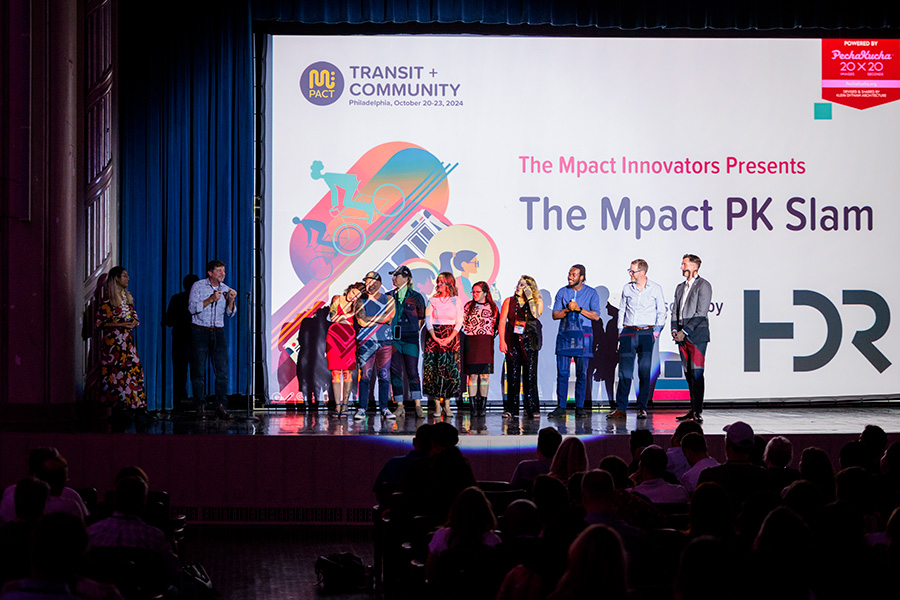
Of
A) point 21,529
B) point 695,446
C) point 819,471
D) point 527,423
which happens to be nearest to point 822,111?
point 527,423

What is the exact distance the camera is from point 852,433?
6.72 metres

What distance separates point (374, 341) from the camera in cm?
800

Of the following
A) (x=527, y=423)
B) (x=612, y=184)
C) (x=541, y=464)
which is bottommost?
(x=527, y=423)

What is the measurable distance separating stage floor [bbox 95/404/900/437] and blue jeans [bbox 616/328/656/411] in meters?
0.22

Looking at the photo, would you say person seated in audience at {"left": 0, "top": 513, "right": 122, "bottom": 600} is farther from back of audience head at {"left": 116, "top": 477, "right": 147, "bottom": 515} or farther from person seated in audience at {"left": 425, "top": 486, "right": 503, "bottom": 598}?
person seated in audience at {"left": 425, "top": 486, "right": 503, "bottom": 598}

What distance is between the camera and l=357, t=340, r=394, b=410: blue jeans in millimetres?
7871

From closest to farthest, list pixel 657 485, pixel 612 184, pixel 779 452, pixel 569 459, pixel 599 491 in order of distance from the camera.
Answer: pixel 599 491 < pixel 657 485 < pixel 569 459 < pixel 779 452 < pixel 612 184

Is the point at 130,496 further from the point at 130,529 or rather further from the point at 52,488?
the point at 52,488

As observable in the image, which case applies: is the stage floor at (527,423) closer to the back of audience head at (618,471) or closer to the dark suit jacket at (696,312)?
the dark suit jacket at (696,312)

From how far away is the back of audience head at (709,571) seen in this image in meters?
2.13

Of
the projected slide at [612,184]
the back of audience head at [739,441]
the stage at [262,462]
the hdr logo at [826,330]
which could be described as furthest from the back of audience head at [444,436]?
the hdr logo at [826,330]

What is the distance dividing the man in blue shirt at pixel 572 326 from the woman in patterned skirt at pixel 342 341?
5.68 ft

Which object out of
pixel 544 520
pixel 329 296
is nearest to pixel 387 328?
pixel 329 296

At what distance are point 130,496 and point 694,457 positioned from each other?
253cm
